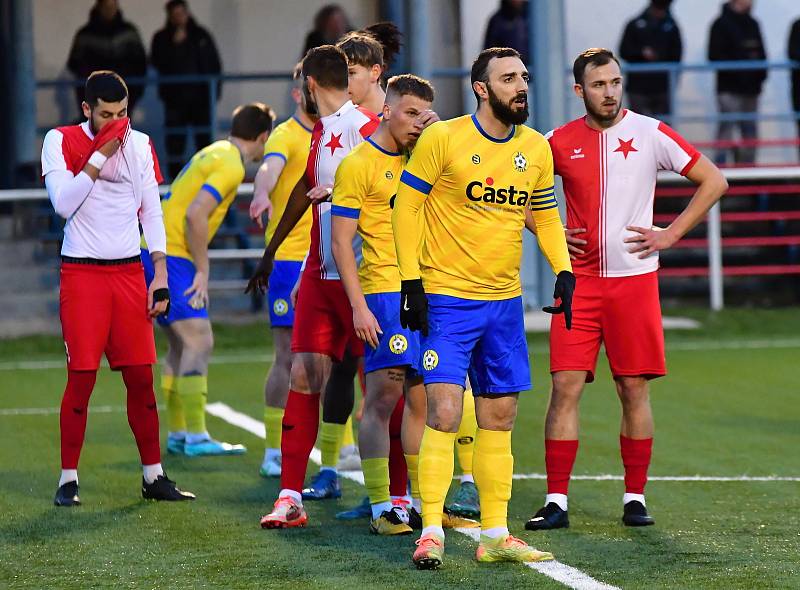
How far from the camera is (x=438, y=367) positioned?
20.9ft

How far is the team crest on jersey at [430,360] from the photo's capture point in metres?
6.38

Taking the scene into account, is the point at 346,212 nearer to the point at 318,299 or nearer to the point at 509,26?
the point at 318,299

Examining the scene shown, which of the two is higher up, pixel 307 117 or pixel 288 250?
pixel 307 117

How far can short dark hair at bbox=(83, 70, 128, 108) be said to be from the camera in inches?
300

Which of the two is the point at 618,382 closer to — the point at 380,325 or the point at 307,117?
the point at 380,325

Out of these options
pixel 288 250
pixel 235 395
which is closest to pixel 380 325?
pixel 288 250

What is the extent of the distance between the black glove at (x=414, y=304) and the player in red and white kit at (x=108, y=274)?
75.9 inches

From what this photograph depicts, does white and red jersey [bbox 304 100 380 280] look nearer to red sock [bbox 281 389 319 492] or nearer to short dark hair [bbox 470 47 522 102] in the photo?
red sock [bbox 281 389 319 492]

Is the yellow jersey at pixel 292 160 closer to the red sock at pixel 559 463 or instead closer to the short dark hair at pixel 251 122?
the short dark hair at pixel 251 122

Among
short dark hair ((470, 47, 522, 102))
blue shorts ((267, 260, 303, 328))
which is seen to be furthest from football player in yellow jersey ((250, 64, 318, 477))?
short dark hair ((470, 47, 522, 102))

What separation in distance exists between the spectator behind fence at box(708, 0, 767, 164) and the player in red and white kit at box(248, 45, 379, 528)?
42.5 ft

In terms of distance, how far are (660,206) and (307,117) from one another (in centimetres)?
1204

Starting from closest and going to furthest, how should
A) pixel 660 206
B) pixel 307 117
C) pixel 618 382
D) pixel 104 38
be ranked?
pixel 618 382
pixel 307 117
pixel 104 38
pixel 660 206

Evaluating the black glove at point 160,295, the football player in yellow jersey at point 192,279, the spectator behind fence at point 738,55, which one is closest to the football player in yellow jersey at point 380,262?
the black glove at point 160,295
